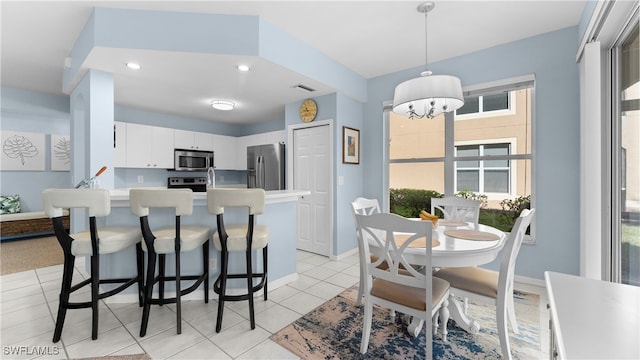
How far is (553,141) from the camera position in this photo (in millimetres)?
2859

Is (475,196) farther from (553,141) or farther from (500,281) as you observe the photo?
(500,281)

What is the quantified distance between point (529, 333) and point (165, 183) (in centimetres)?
580

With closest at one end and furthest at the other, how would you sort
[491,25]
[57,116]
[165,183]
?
[491,25] → [57,116] → [165,183]

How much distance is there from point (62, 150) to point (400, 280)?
6.20 meters

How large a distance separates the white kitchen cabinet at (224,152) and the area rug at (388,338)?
4321 millimetres

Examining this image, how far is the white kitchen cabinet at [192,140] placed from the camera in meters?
5.14

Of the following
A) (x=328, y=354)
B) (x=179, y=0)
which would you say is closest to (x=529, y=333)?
(x=328, y=354)

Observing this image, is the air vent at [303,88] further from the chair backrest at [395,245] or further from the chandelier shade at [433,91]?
the chair backrest at [395,245]

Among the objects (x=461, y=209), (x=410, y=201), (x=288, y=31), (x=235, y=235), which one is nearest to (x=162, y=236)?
(x=235, y=235)

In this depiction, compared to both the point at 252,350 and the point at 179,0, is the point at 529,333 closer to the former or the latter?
the point at 252,350

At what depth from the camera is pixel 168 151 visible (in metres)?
5.02

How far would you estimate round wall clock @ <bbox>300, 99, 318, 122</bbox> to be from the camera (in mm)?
3969

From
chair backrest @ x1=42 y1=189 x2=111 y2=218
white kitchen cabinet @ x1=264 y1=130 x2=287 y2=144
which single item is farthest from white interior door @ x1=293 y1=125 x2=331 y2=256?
chair backrest @ x1=42 y1=189 x2=111 y2=218

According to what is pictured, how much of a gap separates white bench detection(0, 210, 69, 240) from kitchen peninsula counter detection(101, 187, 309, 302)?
10.1 ft
